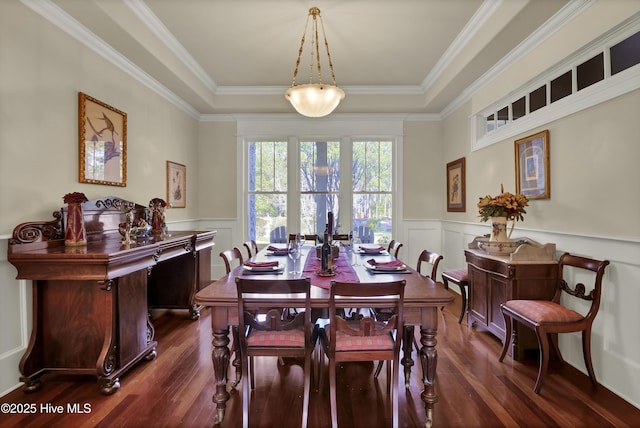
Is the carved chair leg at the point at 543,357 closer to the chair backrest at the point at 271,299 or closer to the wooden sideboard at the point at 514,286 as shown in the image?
the wooden sideboard at the point at 514,286

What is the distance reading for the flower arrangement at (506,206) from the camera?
9.71 feet

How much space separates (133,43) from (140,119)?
959 millimetres

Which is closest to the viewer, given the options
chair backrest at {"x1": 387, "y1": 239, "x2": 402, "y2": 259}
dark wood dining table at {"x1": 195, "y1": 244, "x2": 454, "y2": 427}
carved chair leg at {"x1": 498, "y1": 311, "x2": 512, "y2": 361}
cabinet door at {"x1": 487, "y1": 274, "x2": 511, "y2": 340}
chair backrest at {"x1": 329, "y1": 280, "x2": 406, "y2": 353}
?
chair backrest at {"x1": 329, "y1": 280, "x2": 406, "y2": 353}

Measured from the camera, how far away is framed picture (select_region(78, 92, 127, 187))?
113 inches

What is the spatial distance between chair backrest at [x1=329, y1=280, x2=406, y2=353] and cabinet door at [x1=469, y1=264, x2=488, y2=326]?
169cm

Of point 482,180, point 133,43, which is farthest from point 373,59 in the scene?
point 133,43

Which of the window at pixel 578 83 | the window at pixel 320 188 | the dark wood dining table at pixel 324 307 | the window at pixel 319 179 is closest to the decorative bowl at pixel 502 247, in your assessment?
the window at pixel 578 83

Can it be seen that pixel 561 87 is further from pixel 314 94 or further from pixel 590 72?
pixel 314 94

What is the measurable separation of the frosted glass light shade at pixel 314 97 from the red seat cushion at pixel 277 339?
222cm

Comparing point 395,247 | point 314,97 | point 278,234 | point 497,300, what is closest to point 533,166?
point 497,300

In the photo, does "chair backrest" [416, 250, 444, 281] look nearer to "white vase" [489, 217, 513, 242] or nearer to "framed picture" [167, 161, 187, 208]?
"white vase" [489, 217, 513, 242]

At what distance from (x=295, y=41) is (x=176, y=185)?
2.64 meters

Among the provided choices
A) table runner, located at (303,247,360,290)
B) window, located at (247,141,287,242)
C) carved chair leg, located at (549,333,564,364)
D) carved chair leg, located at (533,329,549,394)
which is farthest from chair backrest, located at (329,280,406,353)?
window, located at (247,141,287,242)

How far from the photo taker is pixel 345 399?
2.14m
